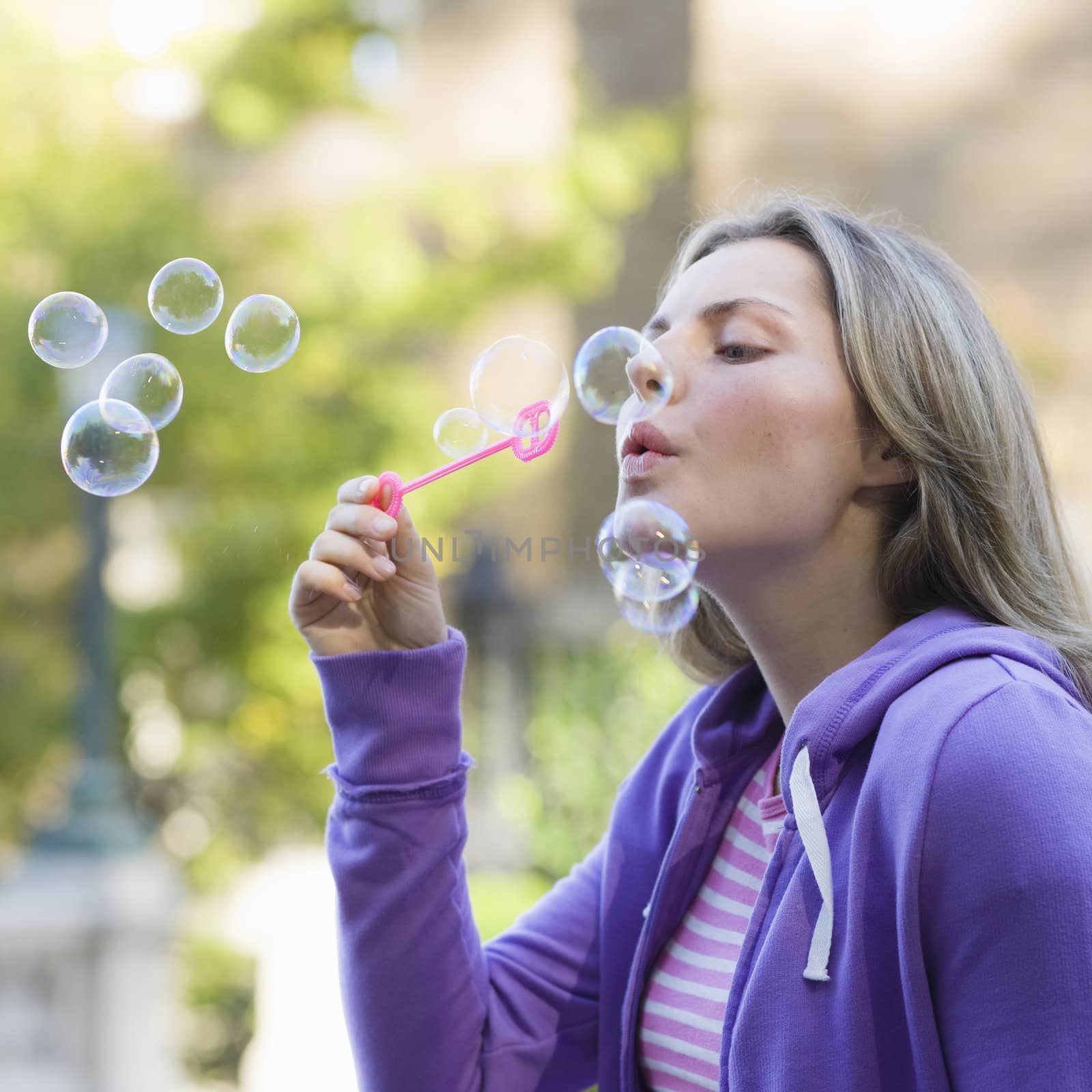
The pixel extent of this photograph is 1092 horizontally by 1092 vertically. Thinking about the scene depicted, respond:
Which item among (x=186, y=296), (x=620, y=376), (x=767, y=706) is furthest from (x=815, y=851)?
(x=186, y=296)

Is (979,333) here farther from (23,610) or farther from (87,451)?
(23,610)

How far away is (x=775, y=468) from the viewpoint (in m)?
1.43

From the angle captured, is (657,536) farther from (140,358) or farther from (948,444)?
(140,358)

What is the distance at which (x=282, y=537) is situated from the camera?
19.3ft

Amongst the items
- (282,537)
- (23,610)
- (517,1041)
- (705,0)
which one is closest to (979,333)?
(517,1041)

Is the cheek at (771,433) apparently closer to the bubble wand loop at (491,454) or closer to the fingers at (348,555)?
the bubble wand loop at (491,454)

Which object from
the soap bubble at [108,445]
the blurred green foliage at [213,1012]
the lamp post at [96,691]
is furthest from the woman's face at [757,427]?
the blurred green foliage at [213,1012]

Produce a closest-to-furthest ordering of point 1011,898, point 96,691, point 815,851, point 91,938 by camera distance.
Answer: point 1011,898
point 815,851
point 91,938
point 96,691

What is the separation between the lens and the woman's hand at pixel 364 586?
149 cm

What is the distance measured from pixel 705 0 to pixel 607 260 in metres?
2.01

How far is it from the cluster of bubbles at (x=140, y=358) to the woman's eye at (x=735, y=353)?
676 mm

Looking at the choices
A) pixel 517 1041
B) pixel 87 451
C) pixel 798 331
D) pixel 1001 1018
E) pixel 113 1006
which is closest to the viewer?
pixel 1001 1018

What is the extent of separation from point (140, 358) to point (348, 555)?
2.07 feet

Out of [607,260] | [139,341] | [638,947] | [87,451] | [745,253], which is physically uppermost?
[607,260]
